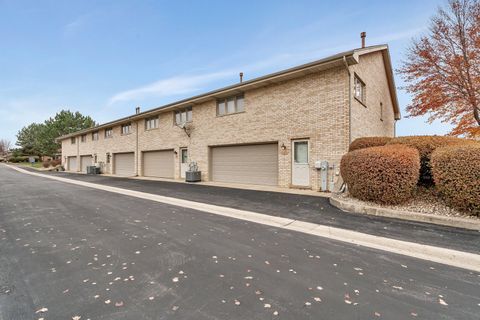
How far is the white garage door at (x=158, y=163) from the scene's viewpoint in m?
16.5

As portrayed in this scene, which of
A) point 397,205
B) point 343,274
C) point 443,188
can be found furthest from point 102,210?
point 443,188

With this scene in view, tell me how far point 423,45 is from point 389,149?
9.46m

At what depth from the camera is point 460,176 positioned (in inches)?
197

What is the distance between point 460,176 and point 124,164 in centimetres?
2218

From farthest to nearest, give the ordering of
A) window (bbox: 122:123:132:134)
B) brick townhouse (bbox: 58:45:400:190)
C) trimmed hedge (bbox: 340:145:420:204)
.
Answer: window (bbox: 122:123:132:134) < brick townhouse (bbox: 58:45:400:190) < trimmed hedge (bbox: 340:145:420:204)

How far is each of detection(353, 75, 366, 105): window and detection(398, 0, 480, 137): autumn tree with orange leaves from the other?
325 cm

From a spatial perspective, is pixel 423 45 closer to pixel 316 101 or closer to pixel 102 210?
pixel 316 101

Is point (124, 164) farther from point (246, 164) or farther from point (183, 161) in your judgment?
point (246, 164)

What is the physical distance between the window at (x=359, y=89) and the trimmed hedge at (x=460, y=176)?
524 cm

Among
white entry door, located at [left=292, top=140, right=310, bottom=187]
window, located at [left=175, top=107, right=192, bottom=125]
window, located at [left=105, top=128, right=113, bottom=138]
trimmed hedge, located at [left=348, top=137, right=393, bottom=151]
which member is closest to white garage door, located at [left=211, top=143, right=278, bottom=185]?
white entry door, located at [left=292, top=140, right=310, bottom=187]

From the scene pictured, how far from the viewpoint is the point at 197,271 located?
2922mm

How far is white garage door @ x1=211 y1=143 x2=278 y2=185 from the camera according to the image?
36.9ft

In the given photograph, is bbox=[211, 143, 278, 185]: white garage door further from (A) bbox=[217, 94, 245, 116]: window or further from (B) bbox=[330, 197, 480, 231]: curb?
(B) bbox=[330, 197, 480, 231]: curb

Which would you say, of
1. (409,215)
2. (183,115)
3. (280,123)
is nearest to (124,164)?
(183,115)
